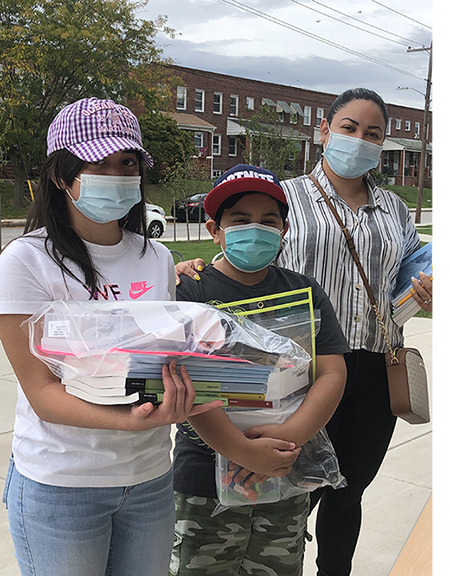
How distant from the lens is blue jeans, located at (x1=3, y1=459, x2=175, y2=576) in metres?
1.51

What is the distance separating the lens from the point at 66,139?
1.66 m

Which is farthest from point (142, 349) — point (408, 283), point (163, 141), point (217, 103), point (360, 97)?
point (217, 103)

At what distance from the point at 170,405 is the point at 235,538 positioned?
34.5 inches

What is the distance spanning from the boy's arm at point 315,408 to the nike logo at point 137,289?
518mm

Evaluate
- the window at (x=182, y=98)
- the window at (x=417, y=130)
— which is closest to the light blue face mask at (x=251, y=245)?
the window at (x=182, y=98)

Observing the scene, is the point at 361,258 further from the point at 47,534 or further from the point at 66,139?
the point at 47,534

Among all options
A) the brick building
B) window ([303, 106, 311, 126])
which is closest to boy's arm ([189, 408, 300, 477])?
the brick building

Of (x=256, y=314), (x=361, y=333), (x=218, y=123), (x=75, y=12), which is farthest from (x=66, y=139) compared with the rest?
(x=218, y=123)

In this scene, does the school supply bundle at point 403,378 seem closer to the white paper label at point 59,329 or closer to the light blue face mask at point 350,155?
the light blue face mask at point 350,155

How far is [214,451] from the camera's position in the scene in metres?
2.00

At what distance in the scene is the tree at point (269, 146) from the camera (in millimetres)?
25109
